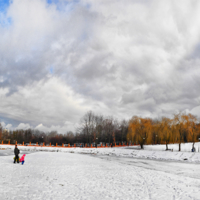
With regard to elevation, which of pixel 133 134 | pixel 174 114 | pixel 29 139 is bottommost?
pixel 29 139

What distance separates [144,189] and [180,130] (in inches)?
1277

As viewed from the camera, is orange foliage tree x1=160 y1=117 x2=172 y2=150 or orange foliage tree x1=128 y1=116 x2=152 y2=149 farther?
orange foliage tree x1=128 y1=116 x2=152 y2=149

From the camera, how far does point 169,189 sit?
8859mm

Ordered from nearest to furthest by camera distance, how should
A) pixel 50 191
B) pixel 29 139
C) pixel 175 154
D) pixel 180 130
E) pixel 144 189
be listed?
pixel 50 191 → pixel 144 189 → pixel 175 154 → pixel 180 130 → pixel 29 139

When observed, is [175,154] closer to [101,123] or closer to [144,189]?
[144,189]

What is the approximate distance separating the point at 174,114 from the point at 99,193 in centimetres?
3514

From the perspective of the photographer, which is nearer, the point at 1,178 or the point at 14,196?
the point at 14,196

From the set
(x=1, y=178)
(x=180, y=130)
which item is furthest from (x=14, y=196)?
(x=180, y=130)

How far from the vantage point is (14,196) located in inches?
253

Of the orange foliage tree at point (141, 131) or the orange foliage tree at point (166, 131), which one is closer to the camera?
the orange foliage tree at point (166, 131)

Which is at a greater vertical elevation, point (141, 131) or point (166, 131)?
point (166, 131)

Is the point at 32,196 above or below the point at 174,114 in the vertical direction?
below

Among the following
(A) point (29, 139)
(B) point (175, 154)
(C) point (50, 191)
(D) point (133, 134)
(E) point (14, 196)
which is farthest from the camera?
(A) point (29, 139)

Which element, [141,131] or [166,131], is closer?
[166,131]
